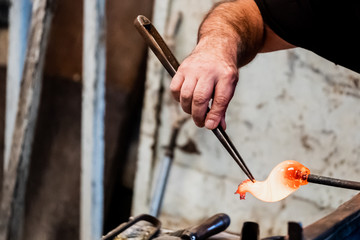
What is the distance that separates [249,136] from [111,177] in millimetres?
736

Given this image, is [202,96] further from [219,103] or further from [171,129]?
[171,129]

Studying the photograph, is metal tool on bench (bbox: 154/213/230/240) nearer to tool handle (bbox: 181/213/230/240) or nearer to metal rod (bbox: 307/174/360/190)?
tool handle (bbox: 181/213/230/240)

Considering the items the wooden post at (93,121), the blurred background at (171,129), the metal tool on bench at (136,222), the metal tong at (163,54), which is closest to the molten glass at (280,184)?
the metal tong at (163,54)

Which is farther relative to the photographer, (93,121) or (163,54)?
(93,121)

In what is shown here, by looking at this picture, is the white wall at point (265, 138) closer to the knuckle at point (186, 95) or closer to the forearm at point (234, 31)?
the forearm at point (234, 31)

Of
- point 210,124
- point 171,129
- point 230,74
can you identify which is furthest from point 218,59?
point 171,129

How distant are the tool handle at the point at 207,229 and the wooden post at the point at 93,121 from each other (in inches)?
44.5

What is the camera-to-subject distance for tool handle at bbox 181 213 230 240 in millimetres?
793

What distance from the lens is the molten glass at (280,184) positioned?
77cm

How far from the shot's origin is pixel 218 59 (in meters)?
0.85

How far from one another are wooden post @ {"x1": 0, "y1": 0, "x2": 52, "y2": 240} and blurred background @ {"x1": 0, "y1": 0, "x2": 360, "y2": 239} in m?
0.12

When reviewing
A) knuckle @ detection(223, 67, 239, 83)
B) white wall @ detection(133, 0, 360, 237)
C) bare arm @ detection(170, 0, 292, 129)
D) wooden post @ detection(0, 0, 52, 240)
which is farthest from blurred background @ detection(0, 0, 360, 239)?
knuckle @ detection(223, 67, 239, 83)

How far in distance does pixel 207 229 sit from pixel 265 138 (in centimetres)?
103

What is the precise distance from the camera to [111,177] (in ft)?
6.93
